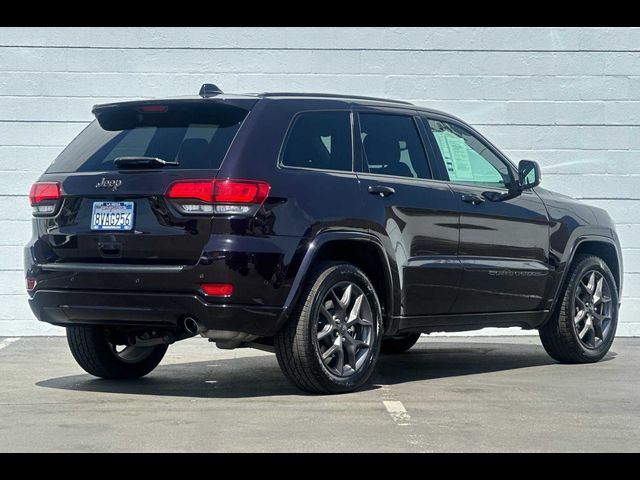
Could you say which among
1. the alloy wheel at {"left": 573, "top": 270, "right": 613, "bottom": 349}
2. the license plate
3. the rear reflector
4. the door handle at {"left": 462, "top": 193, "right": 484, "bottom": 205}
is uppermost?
the door handle at {"left": 462, "top": 193, "right": 484, "bottom": 205}

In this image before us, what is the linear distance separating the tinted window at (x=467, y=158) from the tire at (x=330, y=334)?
130 cm

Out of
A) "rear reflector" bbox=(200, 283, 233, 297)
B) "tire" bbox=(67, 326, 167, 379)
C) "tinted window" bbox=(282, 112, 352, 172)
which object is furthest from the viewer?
"tire" bbox=(67, 326, 167, 379)

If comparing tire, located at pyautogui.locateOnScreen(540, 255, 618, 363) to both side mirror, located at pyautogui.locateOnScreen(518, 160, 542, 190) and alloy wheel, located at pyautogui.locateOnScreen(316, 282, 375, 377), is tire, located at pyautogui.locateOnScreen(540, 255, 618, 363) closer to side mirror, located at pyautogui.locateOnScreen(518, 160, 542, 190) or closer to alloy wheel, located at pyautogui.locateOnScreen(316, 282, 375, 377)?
side mirror, located at pyautogui.locateOnScreen(518, 160, 542, 190)

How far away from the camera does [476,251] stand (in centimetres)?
917

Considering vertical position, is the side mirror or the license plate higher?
the side mirror

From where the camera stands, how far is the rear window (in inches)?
309

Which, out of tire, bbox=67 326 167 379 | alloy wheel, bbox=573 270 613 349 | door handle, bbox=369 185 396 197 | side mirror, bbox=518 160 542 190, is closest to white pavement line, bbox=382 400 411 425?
door handle, bbox=369 185 396 197

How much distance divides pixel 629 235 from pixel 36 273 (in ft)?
21.6

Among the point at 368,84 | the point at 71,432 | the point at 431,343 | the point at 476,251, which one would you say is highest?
the point at 368,84

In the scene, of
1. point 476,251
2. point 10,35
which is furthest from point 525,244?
point 10,35

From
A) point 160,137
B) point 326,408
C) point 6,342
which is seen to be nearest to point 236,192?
point 160,137

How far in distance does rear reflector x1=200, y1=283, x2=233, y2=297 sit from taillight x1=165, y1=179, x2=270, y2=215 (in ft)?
1.28

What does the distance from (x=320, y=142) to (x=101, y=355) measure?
6.70 ft

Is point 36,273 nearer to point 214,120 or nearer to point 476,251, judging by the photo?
point 214,120
